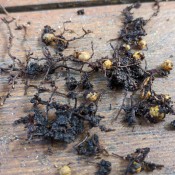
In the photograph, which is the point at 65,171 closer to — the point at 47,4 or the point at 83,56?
the point at 83,56

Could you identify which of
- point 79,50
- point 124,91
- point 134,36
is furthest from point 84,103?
point 134,36

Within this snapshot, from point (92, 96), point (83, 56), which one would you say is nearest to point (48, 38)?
point (83, 56)

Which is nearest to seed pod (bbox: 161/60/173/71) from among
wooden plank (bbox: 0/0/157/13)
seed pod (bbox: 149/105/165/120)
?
seed pod (bbox: 149/105/165/120)

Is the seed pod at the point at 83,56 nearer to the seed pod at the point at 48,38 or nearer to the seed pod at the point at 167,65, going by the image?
the seed pod at the point at 48,38

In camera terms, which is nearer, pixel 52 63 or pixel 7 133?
pixel 7 133

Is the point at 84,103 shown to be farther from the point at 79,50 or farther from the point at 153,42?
the point at 153,42

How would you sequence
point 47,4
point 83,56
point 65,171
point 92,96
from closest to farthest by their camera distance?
point 65,171 < point 92,96 < point 83,56 < point 47,4
